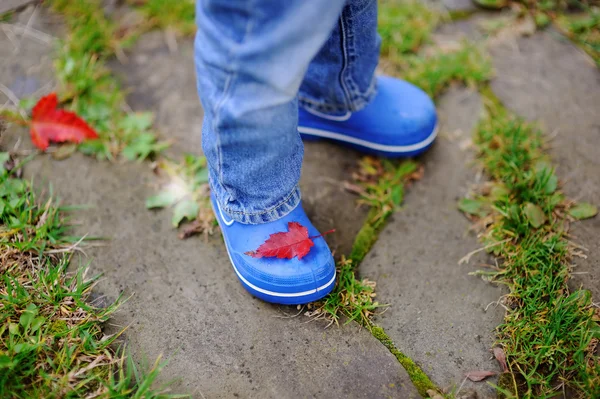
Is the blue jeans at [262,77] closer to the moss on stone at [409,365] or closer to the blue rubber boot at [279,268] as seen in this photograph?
the blue rubber boot at [279,268]

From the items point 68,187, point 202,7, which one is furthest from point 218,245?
point 202,7

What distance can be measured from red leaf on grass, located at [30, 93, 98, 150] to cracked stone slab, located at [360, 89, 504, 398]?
3.79 feet

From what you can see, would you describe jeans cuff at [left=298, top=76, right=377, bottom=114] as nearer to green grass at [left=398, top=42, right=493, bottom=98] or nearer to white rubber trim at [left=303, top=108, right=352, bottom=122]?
white rubber trim at [left=303, top=108, right=352, bottom=122]

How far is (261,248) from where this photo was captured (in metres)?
1.37

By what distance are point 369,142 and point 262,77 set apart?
0.81m

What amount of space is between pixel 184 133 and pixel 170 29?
66 cm

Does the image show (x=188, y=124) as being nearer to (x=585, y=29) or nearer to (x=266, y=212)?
(x=266, y=212)

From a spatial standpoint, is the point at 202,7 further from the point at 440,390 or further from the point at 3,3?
the point at 3,3

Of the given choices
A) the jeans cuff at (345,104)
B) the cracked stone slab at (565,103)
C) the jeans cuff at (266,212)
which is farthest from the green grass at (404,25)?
the jeans cuff at (266,212)

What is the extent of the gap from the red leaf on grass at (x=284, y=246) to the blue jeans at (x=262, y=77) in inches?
2.6

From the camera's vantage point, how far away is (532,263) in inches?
57.4

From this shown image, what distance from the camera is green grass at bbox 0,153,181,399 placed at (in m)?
1.21

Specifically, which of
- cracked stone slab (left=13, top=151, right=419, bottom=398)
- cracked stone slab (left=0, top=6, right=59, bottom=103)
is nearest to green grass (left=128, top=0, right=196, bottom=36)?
cracked stone slab (left=0, top=6, right=59, bottom=103)

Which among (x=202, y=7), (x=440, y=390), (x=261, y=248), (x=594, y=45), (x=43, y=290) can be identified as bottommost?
(x=440, y=390)
